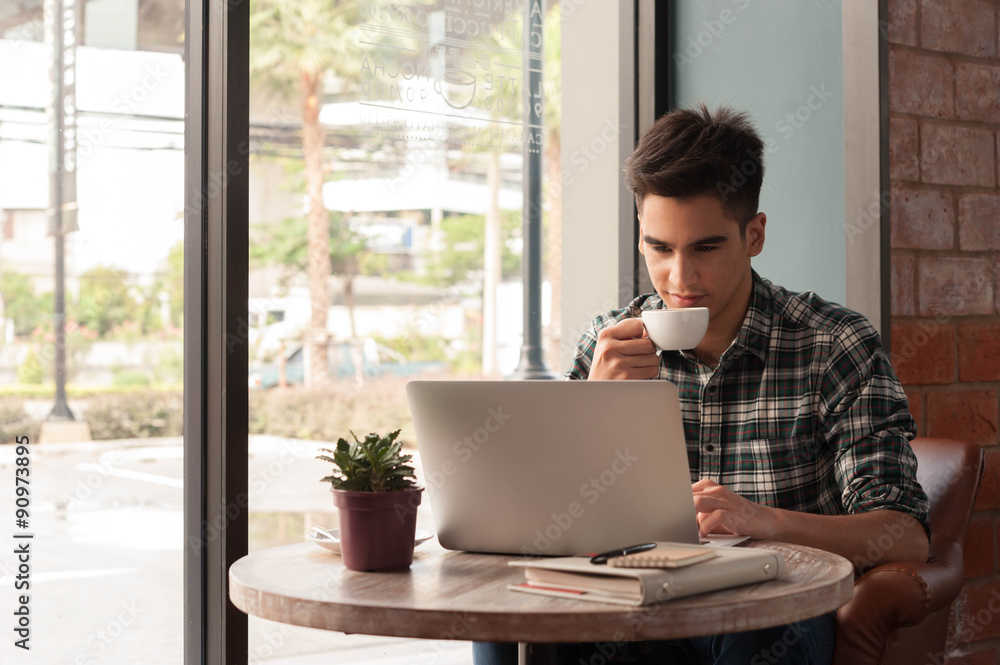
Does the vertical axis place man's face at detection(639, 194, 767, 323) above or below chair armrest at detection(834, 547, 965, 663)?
above

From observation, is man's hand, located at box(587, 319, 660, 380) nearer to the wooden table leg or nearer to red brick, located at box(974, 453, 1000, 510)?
the wooden table leg

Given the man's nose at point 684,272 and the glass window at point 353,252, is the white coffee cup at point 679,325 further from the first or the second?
the glass window at point 353,252

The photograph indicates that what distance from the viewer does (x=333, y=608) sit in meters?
0.97

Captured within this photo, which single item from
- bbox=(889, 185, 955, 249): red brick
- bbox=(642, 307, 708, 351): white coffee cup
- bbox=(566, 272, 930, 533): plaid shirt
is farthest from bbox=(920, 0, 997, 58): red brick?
bbox=(642, 307, 708, 351): white coffee cup

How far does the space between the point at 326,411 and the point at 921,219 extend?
359 inches

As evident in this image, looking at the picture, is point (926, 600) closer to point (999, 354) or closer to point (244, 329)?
point (999, 354)

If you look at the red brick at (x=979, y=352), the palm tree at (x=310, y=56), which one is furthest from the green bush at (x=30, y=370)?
the palm tree at (x=310, y=56)

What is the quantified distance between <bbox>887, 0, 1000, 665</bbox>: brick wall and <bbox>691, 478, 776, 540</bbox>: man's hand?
1.10m

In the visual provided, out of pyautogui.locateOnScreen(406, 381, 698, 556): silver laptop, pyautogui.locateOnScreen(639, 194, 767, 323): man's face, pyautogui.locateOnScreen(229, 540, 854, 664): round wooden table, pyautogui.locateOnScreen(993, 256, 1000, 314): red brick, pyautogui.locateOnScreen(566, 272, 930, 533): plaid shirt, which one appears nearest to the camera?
pyautogui.locateOnScreen(229, 540, 854, 664): round wooden table

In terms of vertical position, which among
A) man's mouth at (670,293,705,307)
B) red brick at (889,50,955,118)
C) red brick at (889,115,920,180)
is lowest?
man's mouth at (670,293,705,307)

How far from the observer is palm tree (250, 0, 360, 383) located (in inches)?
388

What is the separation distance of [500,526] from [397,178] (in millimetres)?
10392

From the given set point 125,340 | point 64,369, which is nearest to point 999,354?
point 64,369

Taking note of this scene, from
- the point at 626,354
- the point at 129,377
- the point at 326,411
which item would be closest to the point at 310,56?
the point at 326,411
